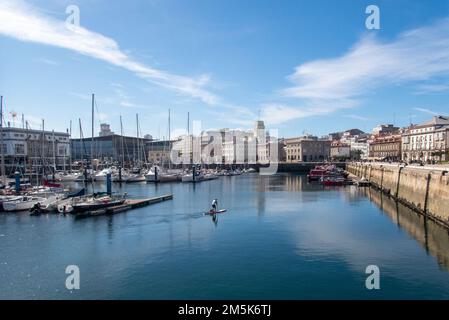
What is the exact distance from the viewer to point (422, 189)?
5078 centimetres

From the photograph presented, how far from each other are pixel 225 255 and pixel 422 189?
108 feet

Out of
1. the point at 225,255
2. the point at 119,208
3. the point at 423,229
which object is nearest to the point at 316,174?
the point at 119,208

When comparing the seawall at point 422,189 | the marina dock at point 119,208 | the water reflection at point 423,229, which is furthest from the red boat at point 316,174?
the marina dock at point 119,208

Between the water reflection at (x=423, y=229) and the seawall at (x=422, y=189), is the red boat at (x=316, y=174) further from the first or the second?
the water reflection at (x=423, y=229)

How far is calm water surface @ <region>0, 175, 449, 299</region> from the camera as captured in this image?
2350 cm

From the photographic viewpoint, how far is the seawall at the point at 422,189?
41847mm

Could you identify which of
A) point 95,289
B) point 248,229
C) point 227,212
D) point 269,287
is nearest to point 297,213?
point 227,212

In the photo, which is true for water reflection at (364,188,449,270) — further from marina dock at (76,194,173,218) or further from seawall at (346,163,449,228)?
marina dock at (76,194,173,218)

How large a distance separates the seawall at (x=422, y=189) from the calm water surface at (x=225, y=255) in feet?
6.25

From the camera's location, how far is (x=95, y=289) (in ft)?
77.5

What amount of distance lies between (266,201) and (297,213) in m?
14.0

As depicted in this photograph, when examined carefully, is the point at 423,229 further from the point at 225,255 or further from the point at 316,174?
the point at 316,174
